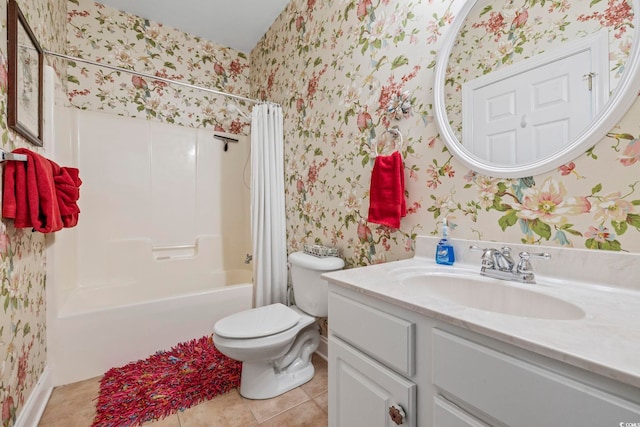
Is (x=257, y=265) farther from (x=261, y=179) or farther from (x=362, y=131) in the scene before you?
(x=362, y=131)

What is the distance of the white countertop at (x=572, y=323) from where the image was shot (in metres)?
0.41

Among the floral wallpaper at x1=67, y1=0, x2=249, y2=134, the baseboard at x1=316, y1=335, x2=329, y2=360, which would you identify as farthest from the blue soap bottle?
the floral wallpaper at x1=67, y1=0, x2=249, y2=134

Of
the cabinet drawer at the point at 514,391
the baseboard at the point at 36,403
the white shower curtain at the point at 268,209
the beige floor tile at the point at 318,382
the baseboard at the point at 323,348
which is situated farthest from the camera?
the white shower curtain at the point at 268,209

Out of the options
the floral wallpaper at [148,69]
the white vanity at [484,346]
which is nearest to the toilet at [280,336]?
the white vanity at [484,346]

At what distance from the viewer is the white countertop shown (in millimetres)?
411

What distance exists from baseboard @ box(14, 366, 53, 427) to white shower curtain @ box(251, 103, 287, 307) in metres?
1.14

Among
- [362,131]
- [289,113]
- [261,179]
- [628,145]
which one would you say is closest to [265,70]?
[289,113]

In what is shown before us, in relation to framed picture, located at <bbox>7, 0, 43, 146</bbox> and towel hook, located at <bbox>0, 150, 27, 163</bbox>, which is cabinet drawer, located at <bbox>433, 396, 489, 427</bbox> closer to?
towel hook, located at <bbox>0, 150, 27, 163</bbox>

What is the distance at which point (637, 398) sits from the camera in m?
0.38

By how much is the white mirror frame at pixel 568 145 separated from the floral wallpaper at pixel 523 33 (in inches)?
0.6

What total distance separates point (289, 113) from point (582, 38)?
1.68 m

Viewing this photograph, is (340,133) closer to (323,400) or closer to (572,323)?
(572,323)

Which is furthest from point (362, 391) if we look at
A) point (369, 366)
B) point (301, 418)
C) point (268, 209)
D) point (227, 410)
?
point (268, 209)

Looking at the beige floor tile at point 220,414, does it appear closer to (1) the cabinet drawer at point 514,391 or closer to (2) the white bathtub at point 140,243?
(2) the white bathtub at point 140,243
